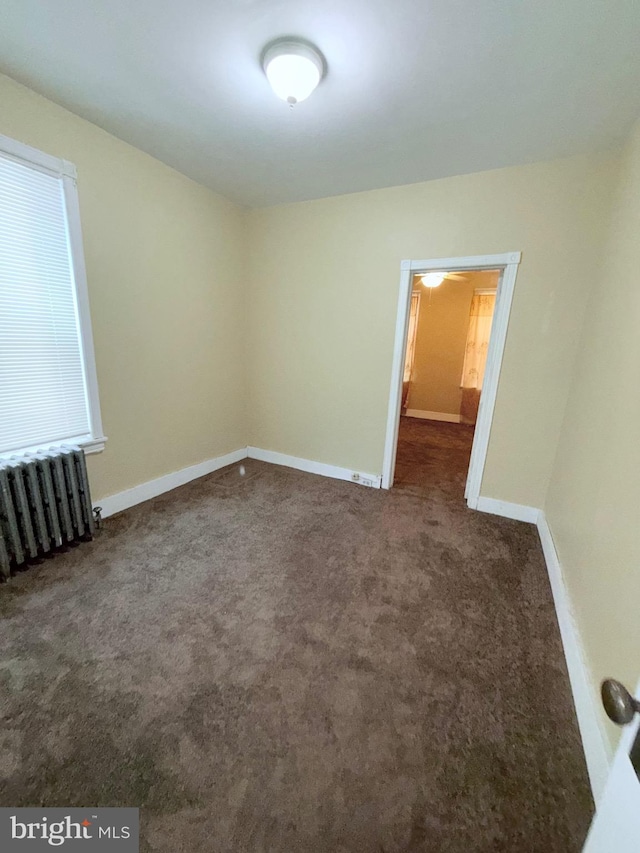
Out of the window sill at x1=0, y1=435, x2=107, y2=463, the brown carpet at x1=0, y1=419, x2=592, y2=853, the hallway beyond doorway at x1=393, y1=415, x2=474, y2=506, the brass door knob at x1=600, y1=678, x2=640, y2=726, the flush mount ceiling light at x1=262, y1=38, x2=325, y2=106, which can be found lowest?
the brown carpet at x1=0, y1=419, x2=592, y2=853

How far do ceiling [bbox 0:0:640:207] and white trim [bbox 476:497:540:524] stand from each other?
2516 millimetres

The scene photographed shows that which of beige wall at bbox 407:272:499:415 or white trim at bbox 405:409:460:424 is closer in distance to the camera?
beige wall at bbox 407:272:499:415

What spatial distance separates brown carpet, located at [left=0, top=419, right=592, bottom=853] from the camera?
105cm

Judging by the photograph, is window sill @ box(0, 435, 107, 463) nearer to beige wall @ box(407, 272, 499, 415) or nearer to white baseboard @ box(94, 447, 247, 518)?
white baseboard @ box(94, 447, 247, 518)

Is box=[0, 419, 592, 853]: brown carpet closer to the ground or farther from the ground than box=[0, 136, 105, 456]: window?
closer to the ground

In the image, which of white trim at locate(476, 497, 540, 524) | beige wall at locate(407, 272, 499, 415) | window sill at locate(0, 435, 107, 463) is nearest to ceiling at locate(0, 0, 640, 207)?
window sill at locate(0, 435, 107, 463)

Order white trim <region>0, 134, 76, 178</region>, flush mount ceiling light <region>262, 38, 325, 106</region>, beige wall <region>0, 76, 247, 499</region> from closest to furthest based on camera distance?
flush mount ceiling light <region>262, 38, 325, 106</region>, white trim <region>0, 134, 76, 178</region>, beige wall <region>0, 76, 247, 499</region>

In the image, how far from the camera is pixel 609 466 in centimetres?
151

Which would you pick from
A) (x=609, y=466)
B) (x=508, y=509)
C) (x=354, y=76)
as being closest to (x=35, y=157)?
(x=354, y=76)

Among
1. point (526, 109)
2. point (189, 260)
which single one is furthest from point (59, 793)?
point (526, 109)

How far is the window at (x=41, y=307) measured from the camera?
77.4 inches

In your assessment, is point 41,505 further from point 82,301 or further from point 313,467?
point 313,467

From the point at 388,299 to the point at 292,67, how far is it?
171 centimetres

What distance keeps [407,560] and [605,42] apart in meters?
2.71
